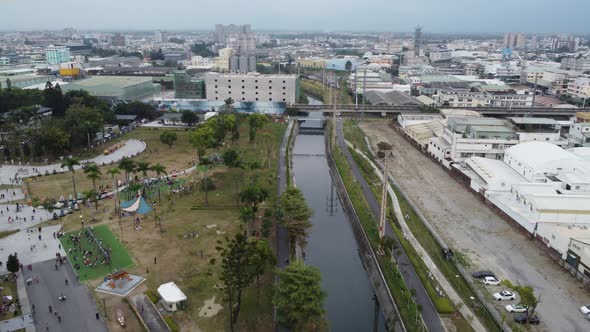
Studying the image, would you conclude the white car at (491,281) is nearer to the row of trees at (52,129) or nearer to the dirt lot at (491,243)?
the dirt lot at (491,243)

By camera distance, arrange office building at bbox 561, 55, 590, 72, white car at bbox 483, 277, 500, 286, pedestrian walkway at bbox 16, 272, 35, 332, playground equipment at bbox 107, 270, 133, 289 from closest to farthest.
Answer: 1. pedestrian walkway at bbox 16, 272, 35, 332
2. playground equipment at bbox 107, 270, 133, 289
3. white car at bbox 483, 277, 500, 286
4. office building at bbox 561, 55, 590, 72

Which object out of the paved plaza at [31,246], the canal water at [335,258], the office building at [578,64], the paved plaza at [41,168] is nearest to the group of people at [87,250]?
the paved plaza at [31,246]

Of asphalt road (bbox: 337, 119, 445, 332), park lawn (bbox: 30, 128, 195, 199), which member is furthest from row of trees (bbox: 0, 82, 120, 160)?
asphalt road (bbox: 337, 119, 445, 332)

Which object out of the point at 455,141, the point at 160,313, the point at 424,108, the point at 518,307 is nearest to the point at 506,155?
the point at 455,141

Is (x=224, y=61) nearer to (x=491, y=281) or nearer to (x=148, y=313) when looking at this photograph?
(x=148, y=313)

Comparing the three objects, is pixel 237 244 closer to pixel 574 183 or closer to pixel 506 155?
pixel 574 183

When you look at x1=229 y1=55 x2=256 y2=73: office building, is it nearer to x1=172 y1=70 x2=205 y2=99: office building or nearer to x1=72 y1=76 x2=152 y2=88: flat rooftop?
x1=72 y1=76 x2=152 y2=88: flat rooftop
